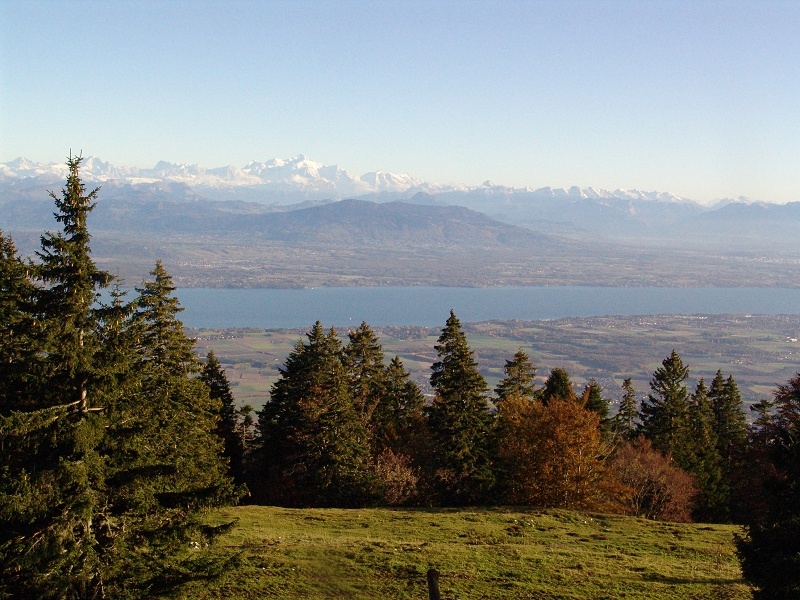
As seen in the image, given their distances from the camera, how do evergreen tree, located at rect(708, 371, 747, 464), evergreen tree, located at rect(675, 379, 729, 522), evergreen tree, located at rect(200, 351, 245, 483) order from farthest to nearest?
1. evergreen tree, located at rect(708, 371, 747, 464)
2. evergreen tree, located at rect(675, 379, 729, 522)
3. evergreen tree, located at rect(200, 351, 245, 483)

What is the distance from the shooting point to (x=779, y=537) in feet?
50.4

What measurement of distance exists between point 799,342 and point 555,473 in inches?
7448

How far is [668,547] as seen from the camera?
Result: 26500 millimetres

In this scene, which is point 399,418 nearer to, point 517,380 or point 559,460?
point 517,380

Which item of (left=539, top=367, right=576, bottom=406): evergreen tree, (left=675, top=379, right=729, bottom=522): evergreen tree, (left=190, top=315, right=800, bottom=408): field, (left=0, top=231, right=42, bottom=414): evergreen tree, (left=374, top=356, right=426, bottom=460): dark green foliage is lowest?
(left=190, top=315, right=800, bottom=408): field

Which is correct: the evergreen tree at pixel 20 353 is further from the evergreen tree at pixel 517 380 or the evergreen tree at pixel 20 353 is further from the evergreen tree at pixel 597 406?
the evergreen tree at pixel 597 406

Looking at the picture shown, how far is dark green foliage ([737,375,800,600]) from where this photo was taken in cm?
1487

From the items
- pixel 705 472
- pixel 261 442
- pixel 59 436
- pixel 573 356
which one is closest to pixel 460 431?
pixel 261 442

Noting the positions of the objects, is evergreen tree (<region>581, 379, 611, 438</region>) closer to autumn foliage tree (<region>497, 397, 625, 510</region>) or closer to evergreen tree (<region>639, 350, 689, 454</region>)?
evergreen tree (<region>639, 350, 689, 454</region>)

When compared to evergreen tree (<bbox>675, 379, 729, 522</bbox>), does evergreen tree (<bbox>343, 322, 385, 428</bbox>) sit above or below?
above

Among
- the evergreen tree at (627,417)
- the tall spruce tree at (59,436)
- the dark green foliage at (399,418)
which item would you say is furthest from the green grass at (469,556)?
the evergreen tree at (627,417)

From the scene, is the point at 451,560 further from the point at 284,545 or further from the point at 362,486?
the point at 362,486

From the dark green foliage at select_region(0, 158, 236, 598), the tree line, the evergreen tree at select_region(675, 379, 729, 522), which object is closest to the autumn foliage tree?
the tree line

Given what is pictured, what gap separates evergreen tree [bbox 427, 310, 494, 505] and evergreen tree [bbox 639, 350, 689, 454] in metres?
16.3
